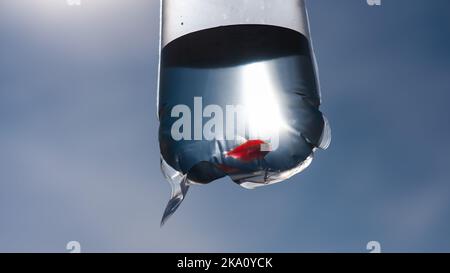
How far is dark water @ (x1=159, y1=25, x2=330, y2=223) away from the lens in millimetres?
1457

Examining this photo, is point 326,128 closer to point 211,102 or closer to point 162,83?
point 211,102

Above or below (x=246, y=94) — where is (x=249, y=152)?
below

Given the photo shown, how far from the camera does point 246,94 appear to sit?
1.48 m

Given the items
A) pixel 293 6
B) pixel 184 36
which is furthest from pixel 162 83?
pixel 293 6

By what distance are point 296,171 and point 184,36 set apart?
0.53 metres

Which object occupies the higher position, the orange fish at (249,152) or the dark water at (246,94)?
the dark water at (246,94)

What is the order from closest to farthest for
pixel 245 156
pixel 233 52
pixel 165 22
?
1. pixel 245 156
2. pixel 233 52
3. pixel 165 22

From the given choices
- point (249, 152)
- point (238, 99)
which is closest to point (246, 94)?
point (238, 99)

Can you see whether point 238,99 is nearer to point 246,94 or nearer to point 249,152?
point 246,94

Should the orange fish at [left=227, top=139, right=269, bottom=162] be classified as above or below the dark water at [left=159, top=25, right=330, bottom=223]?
below

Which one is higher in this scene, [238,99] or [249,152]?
[238,99]

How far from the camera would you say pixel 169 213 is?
153 centimetres

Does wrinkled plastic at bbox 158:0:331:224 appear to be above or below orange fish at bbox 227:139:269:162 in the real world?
above

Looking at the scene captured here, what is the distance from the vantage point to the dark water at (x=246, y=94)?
4.78 feet
